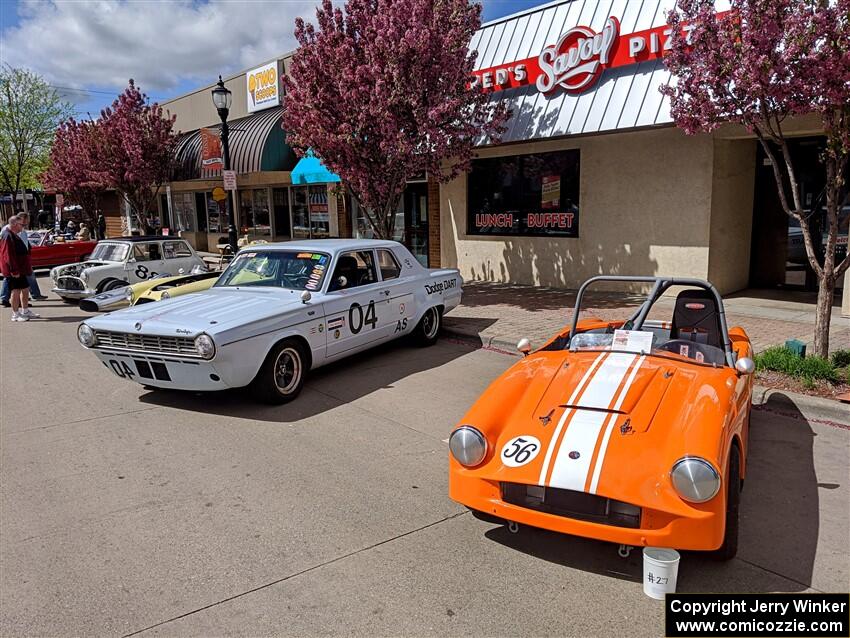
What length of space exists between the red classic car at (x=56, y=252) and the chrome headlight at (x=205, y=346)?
51.9 feet

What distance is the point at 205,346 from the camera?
5570mm

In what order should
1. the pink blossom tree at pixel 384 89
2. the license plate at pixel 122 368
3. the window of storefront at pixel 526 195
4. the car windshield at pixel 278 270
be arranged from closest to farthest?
the license plate at pixel 122 368 < the car windshield at pixel 278 270 < the pink blossom tree at pixel 384 89 < the window of storefront at pixel 526 195

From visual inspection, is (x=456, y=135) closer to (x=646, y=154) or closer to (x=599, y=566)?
(x=646, y=154)

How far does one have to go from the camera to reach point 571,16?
11.9 meters

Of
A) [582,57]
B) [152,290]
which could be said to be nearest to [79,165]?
[152,290]

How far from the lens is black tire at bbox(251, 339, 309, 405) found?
20.0 feet

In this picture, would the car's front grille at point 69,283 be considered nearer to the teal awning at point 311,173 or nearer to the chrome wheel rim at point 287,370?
the teal awning at point 311,173

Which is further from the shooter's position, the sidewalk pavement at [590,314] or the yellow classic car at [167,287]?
the yellow classic car at [167,287]

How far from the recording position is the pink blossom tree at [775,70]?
561 cm

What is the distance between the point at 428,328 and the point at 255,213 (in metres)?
17.0

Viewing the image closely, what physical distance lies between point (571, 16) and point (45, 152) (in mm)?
33448

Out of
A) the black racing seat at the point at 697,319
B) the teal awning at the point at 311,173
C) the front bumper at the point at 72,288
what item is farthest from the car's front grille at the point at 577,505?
the teal awning at the point at 311,173

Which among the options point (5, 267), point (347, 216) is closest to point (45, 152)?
point (347, 216)

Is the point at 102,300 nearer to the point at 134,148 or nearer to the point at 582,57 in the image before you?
the point at 582,57
